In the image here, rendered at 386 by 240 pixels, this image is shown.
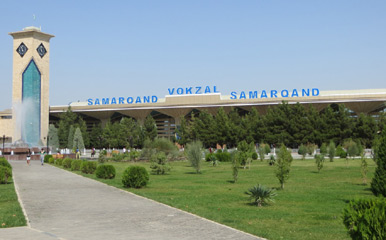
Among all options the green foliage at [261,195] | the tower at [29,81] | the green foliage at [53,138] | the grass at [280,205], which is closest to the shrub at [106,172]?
the grass at [280,205]

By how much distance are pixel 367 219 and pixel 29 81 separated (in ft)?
260

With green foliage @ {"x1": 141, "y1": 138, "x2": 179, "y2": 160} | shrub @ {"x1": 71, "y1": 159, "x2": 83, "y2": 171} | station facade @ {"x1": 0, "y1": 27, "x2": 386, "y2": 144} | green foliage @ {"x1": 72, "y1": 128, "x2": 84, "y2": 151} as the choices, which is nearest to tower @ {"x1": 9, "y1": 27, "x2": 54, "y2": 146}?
station facade @ {"x1": 0, "y1": 27, "x2": 386, "y2": 144}

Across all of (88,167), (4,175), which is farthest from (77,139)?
(4,175)

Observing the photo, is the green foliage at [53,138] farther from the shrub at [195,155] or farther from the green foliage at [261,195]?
the green foliage at [261,195]

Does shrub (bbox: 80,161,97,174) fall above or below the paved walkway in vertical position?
above

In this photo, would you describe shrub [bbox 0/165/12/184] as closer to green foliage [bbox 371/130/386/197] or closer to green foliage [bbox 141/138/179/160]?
green foliage [bbox 371/130/386/197]

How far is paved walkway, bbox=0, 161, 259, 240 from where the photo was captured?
28.0 ft

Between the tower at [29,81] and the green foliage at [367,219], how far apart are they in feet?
258

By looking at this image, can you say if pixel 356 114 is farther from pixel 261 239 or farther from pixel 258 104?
pixel 261 239

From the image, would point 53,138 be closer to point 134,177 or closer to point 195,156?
point 195,156

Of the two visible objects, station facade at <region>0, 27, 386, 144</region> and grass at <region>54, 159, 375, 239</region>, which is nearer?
grass at <region>54, 159, 375, 239</region>

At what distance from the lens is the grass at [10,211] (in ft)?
31.8

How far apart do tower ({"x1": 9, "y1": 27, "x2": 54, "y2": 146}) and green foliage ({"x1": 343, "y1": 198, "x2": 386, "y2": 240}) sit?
7855cm

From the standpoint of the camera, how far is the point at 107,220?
33.6ft
